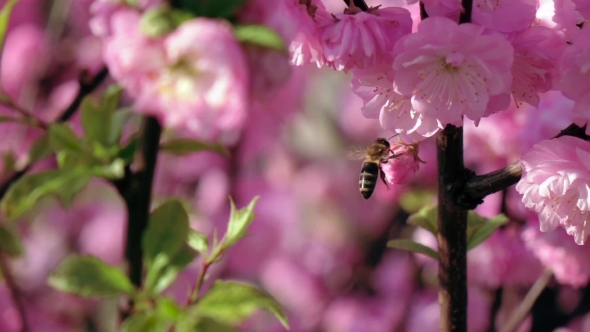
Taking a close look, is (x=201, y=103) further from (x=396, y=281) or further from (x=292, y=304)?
(x=292, y=304)

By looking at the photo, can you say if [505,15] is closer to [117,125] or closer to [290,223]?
[117,125]

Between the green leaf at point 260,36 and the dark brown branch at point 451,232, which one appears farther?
the green leaf at point 260,36

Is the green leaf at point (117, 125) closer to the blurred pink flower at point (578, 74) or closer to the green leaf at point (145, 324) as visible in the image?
the green leaf at point (145, 324)

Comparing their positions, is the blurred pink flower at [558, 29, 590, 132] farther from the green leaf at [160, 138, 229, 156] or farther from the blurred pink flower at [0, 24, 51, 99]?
the blurred pink flower at [0, 24, 51, 99]

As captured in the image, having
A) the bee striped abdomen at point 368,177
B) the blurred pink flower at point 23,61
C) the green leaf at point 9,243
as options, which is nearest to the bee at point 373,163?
the bee striped abdomen at point 368,177

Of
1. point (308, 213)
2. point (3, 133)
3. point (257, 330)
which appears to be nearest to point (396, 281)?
point (257, 330)
